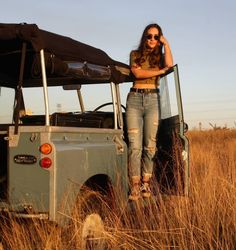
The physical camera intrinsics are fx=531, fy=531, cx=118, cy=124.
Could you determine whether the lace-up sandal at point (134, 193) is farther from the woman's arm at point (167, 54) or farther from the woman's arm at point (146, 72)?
the woman's arm at point (167, 54)

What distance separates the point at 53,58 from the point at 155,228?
6.19ft

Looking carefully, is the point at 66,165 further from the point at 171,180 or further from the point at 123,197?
the point at 171,180

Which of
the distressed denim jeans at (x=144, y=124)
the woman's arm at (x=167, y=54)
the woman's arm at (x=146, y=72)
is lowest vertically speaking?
the distressed denim jeans at (x=144, y=124)

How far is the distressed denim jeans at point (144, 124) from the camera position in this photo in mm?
6168

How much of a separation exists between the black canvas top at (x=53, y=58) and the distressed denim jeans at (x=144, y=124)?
34 cm

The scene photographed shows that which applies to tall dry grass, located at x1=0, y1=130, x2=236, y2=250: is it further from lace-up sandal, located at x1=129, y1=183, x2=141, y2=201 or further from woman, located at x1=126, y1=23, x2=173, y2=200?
woman, located at x1=126, y1=23, x2=173, y2=200

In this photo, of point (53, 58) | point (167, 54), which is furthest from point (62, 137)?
point (167, 54)

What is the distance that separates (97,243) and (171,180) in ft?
6.00

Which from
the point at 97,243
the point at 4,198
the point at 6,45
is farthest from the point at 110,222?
the point at 6,45

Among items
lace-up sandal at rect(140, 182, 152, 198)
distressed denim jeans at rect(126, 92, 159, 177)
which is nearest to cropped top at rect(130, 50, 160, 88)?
distressed denim jeans at rect(126, 92, 159, 177)

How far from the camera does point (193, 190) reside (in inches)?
237

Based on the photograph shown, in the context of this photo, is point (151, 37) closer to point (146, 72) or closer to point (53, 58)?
point (146, 72)

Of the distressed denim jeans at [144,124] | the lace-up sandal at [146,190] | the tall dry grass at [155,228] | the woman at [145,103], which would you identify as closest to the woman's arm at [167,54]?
the woman at [145,103]

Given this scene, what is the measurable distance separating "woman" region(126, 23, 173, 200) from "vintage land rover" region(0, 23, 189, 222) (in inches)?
6.5
